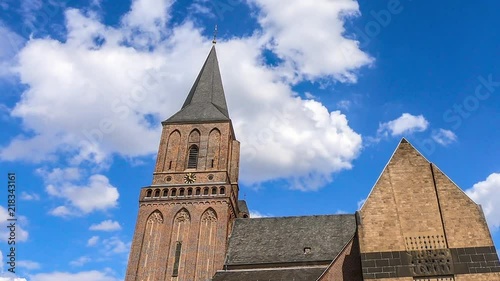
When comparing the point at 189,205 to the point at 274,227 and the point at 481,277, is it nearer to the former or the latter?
the point at 274,227

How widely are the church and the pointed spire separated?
Answer: 0.10m

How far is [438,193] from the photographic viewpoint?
17422 mm

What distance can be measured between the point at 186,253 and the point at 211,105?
14.5m

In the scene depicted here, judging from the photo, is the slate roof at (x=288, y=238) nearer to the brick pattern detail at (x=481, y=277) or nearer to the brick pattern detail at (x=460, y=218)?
the brick pattern detail at (x=460, y=218)

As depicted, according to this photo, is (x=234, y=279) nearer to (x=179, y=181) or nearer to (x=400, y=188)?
(x=179, y=181)

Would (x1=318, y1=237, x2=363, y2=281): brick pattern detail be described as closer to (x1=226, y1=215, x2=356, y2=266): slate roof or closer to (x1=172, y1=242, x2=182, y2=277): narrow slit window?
(x1=226, y1=215, x2=356, y2=266): slate roof

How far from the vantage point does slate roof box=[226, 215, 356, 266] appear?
1176 inches

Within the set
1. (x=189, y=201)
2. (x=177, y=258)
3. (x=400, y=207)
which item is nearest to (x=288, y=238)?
(x=189, y=201)

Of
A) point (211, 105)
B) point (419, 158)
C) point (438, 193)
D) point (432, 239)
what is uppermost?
point (211, 105)

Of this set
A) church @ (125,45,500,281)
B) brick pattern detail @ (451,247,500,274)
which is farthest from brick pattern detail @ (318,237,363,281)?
brick pattern detail @ (451,247,500,274)

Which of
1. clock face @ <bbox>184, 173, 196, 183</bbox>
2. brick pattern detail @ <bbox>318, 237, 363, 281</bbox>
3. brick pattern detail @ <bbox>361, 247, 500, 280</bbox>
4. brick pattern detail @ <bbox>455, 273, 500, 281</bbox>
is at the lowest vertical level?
brick pattern detail @ <bbox>455, 273, 500, 281</bbox>

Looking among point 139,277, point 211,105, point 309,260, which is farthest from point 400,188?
point 211,105

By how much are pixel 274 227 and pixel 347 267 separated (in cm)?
1506

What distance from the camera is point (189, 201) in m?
32.1
